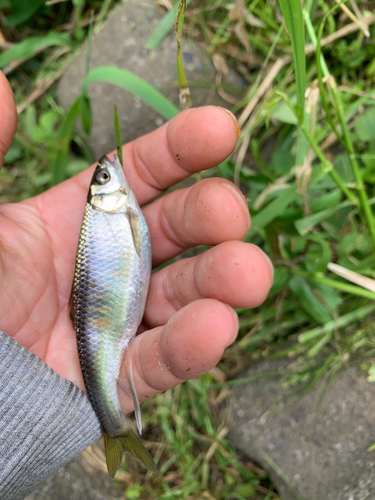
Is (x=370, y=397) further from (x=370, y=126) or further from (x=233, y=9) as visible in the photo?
(x=233, y=9)

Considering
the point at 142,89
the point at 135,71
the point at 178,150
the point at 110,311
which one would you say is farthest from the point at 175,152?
the point at 135,71

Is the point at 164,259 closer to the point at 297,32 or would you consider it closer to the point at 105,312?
the point at 105,312

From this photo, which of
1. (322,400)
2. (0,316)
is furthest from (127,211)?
(322,400)

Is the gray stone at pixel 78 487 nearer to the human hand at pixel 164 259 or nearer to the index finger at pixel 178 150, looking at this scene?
the human hand at pixel 164 259

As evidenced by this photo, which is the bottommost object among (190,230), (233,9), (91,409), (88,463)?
(88,463)

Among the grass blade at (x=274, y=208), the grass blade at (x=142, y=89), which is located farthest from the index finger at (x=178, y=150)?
the grass blade at (x=274, y=208)

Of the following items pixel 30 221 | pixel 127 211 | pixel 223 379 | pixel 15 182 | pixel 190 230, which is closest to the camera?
pixel 190 230
